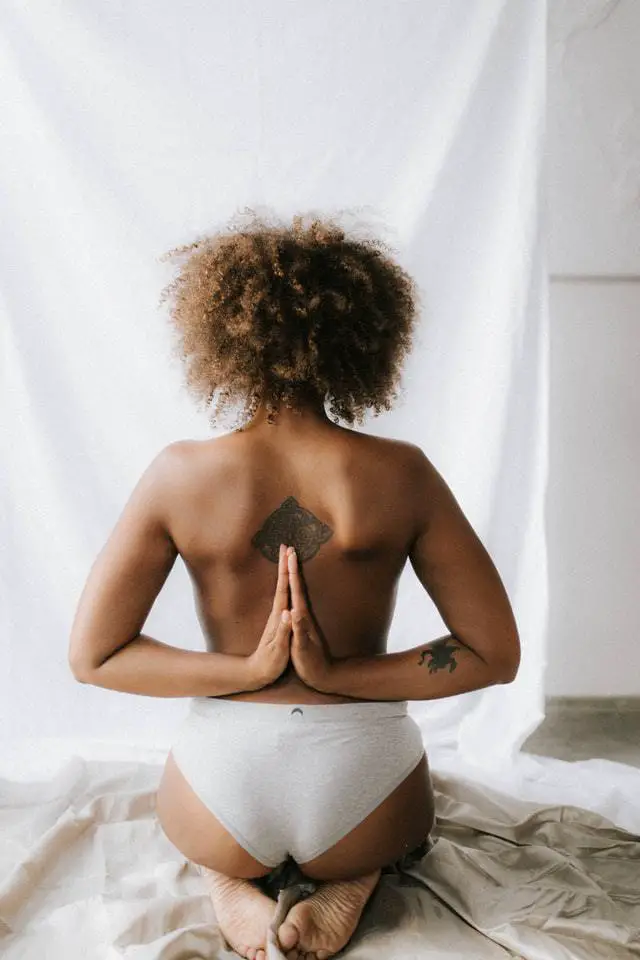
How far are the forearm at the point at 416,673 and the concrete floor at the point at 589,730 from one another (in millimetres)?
1031

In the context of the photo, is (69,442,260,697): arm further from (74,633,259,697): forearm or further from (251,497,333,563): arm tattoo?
(251,497,333,563): arm tattoo

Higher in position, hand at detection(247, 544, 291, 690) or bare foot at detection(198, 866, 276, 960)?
hand at detection(247, 544, 291, 690)

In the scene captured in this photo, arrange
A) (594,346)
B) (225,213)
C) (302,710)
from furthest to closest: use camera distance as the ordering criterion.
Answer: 1. (594,346)
2. (225,213)
3. (302,710)

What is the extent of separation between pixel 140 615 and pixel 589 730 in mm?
1436

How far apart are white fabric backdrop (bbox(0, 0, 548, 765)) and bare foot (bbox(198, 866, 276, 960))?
2.99 ft

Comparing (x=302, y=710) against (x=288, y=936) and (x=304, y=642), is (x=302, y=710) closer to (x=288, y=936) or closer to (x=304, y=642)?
(x=304, y=642)

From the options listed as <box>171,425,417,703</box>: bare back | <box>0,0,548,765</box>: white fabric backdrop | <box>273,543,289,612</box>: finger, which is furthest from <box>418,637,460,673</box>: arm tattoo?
<box>0,0,548,765</box>: white fabric backdrop

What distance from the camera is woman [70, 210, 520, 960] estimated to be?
123 centimetres

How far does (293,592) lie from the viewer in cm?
122

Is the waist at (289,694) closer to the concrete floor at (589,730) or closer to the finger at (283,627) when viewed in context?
the finger at (283,627)

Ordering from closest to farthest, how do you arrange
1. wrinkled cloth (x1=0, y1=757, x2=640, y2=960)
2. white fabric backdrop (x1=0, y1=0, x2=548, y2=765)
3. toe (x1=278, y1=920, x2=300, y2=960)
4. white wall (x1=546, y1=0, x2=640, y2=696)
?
toe (x1=278, y1=920, x2=300, y2=960)
wrinkled cloth (x1=0, y1=757, x2=640, y2=960)
white fabric backdrop (x1=0, y1=0, x2=548, y2=765)
white wall (x1=546, y1=0, x2=640, y2=696)

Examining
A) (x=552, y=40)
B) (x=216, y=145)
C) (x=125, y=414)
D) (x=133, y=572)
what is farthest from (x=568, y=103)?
(x=133, y=572)

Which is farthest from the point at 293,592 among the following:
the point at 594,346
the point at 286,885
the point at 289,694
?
the point at 594,346

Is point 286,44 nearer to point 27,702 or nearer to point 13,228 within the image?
point 13,228
